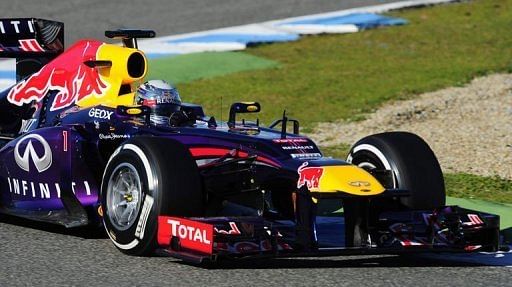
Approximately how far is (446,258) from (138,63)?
9.55ft

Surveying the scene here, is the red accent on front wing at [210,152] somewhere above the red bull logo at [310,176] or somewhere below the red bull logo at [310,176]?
above

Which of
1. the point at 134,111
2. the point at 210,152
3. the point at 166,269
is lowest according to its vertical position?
the point at 166,269

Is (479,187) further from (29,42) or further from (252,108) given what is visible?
(29,42)

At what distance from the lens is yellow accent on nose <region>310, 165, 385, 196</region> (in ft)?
25.0

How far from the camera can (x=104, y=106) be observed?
9.25 m

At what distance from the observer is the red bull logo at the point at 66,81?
9703 mm

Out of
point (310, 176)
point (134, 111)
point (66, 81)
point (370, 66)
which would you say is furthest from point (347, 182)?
point (370, 66)

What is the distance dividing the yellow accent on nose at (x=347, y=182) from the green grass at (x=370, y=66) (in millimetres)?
6750

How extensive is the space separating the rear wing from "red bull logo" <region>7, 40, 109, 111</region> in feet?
0.99

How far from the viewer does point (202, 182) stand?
27.4 feet

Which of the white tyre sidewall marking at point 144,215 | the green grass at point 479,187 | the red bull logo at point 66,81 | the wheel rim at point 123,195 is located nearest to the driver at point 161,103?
the red bull logo at point 66,81

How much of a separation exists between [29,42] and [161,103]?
72.9 inches

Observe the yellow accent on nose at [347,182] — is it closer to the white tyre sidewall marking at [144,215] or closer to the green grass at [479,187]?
the white tyre sidewall marking at [144,215]

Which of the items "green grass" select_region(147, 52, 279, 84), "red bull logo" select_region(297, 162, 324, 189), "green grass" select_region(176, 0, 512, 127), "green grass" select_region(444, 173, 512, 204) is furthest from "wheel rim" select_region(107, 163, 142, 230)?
"green grass" select_region(147, 52, 279, 84)
